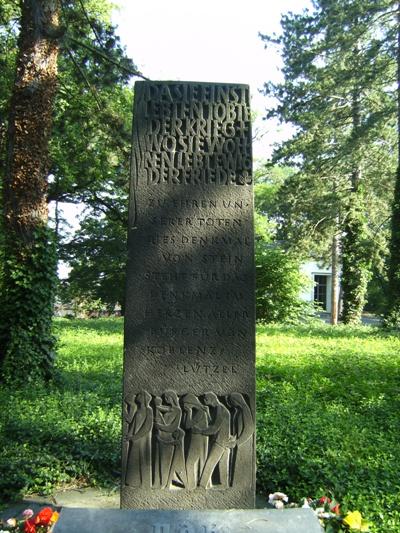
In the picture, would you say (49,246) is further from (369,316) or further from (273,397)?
(369,316)

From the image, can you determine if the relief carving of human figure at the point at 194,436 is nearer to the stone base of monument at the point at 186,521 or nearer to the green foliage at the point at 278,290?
the stone base of monument at the point at 186,521

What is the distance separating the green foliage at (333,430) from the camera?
4191 mm

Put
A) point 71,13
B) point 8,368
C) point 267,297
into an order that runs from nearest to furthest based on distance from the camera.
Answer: point 8,368, point 71,13, point 267,297

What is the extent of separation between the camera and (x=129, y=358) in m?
3.84

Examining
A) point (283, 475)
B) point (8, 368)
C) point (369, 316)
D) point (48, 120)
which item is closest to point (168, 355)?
point (283, 475)

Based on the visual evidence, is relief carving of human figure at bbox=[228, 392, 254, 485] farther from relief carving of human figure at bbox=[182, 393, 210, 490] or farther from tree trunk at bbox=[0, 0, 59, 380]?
tree trunk at bbox=[0, 0, 59, 380]

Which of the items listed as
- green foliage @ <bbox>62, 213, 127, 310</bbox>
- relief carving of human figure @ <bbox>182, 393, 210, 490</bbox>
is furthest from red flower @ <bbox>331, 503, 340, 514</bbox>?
green foliage @ <bbox>62, 213, 127, 310</bbox>

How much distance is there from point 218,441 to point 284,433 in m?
1.69

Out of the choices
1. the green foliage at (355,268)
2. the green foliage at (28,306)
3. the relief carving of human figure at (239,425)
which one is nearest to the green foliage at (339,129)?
the green foliage at (355,268)

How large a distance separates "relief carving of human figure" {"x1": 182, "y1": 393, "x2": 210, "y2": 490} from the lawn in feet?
3.20

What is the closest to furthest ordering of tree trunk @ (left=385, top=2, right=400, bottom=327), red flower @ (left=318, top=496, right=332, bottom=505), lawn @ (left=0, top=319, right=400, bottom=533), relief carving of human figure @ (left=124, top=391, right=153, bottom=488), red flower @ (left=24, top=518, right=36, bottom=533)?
red flower @ (left=24, top=518, right=36, bottom=533) → relief carving of human figure @ (left=124, top=391, right=153, bottom=488) → red flower @ (left=318, top=496, right=332, bottom=505) → lawn @ (left=0, top=319, right=400, bottom=533) → tree trunk @ (left=385, top=2, right=400, bottom=327)

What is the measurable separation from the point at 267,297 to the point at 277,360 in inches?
456

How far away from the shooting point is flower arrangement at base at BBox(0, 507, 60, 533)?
141 inches

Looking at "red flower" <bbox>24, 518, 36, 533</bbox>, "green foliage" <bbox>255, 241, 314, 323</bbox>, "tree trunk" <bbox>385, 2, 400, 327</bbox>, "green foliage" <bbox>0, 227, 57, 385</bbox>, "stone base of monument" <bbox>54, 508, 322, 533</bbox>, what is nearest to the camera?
"stone base of monument" <bbox>54, 508, 322, 533</bbox>
